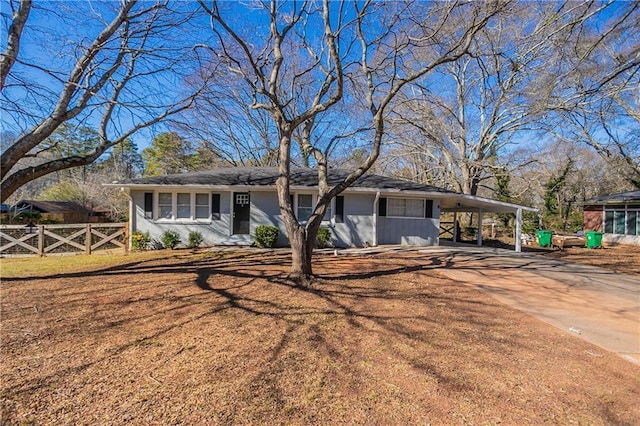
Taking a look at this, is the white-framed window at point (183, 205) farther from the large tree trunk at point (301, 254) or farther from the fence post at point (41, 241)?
the large tree trunk at point (301, 254)

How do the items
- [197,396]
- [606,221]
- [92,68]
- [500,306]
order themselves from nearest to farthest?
[197,396] < [500,306] < [92,68] < [606,221]

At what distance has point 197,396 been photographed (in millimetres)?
2598

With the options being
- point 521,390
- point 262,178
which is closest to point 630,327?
point 521,390

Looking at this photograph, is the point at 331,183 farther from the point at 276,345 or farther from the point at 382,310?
the point at 276,345

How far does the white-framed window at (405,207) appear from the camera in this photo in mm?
13547

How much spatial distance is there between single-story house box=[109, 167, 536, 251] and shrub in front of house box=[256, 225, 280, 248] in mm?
517

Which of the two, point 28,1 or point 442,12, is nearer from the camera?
point 28,1

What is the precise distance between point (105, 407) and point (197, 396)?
69cm

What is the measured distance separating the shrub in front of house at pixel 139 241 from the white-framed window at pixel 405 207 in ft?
32.3

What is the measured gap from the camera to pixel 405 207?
13664 mm

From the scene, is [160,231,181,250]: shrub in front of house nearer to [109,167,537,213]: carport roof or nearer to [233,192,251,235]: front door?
[109,167,537,213]: carport roof

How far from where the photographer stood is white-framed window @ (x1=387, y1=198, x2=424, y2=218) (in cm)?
1355

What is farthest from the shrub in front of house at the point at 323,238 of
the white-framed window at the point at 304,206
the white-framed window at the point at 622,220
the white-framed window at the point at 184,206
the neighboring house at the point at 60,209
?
the neighboring house at the point at 60,209

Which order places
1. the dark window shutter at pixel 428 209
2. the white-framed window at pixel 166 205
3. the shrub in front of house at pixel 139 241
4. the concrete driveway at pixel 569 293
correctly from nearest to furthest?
the concrete driveway at pixel 569 293, the shrub in front of house at pixel 139 241, the white-framed window at pixel 166 205, the dark window shutter at pixel 428 209
